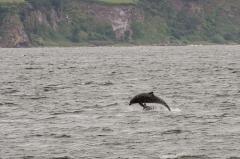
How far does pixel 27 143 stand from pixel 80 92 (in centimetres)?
2433

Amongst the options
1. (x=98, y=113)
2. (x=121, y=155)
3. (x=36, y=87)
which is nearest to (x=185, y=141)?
(x=121, y=155)

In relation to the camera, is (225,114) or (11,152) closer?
(11,152)

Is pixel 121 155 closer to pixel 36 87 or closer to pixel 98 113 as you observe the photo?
pixel 98 113

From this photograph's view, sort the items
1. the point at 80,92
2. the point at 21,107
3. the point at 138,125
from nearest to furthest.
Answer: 1. the point at 138,125
2. the point at 21,107
3. the point at 80,92

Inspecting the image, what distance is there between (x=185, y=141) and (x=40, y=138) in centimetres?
743

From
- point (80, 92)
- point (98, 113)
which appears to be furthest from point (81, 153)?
point (80, 92)

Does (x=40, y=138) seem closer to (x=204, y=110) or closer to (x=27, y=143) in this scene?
(x=27, y=143)

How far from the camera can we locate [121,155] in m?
28.2

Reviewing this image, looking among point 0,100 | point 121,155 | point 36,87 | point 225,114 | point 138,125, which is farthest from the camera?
point 36,87

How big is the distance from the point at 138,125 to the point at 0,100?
55.0 ft

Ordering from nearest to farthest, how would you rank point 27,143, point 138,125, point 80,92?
point 27,143
point 138,125
point 80,92

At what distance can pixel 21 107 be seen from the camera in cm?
4400

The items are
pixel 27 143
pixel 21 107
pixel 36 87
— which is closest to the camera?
pixel 27 143

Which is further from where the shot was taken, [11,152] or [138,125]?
[138,125]
